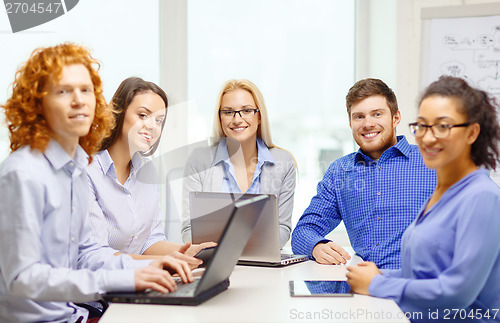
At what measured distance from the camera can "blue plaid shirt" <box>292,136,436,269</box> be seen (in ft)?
7.09

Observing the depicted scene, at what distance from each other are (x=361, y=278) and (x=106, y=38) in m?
2.50

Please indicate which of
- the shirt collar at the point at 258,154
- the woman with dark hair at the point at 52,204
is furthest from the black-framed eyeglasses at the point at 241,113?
the woman with dark hair at the point at 52,204

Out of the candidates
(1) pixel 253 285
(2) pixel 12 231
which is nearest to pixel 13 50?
(2) pixel 12 231

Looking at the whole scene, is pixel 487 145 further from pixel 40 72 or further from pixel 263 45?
pixel 263 45

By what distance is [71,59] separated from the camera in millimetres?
1473

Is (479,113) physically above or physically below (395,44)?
below

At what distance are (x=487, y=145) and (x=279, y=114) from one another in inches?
83.7

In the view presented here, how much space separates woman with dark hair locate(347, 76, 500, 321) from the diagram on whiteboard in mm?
1867

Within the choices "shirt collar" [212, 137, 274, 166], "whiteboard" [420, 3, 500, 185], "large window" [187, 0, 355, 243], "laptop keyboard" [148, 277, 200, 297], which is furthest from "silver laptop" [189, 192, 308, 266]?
"whiteboard" [420, 3, 500, 185]

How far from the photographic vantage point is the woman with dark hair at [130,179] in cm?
204

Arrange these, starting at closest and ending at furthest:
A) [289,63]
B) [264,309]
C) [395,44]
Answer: [264,309] < [395,44] < [289,63]

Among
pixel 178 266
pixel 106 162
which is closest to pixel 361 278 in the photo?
pixel 178 266

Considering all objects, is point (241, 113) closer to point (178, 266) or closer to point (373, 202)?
point (373, 202)

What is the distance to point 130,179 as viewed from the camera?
2.15m
